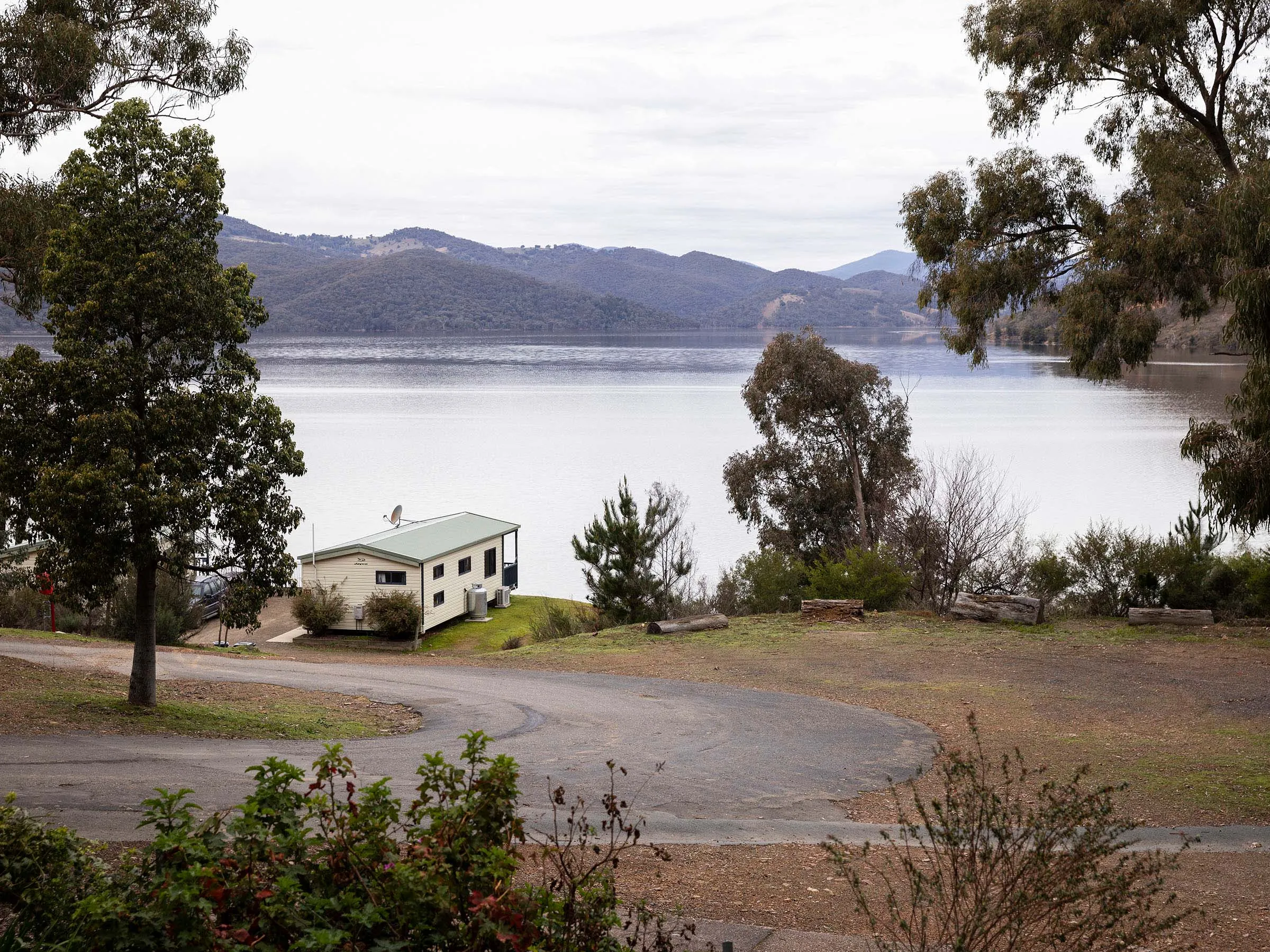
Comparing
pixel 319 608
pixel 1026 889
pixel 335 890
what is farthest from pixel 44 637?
pixel 1026 889

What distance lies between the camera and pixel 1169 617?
1912 centimetres

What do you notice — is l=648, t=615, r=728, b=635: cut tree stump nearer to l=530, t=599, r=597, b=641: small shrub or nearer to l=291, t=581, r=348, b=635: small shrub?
l=530, t=599, r=597, b=641: small shrub

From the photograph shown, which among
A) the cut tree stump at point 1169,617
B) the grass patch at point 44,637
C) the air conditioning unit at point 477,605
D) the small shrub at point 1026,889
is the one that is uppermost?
the small shrub at point 1026,889

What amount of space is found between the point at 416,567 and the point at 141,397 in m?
22.7

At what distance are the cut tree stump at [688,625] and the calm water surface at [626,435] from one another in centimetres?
880

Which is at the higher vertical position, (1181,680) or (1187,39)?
(1187,39)

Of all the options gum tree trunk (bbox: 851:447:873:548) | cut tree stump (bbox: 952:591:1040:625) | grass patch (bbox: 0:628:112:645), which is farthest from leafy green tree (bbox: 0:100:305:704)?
gum tree trunk (bbox: 851:447:873:548)

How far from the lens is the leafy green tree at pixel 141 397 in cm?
1056

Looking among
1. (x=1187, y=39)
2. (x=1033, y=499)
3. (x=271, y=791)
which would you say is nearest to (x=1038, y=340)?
(x=1033, y=499)

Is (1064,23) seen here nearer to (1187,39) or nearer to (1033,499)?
(1187,39)

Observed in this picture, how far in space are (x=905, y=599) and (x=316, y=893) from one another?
78.7ft

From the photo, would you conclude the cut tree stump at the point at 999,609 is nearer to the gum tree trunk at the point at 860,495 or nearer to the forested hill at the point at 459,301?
the gum tree trunk at the point at 860,495

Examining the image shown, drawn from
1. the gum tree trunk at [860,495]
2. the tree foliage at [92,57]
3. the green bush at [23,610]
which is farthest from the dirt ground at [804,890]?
the gum tree trunk at [860,495]

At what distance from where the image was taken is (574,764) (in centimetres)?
1052
